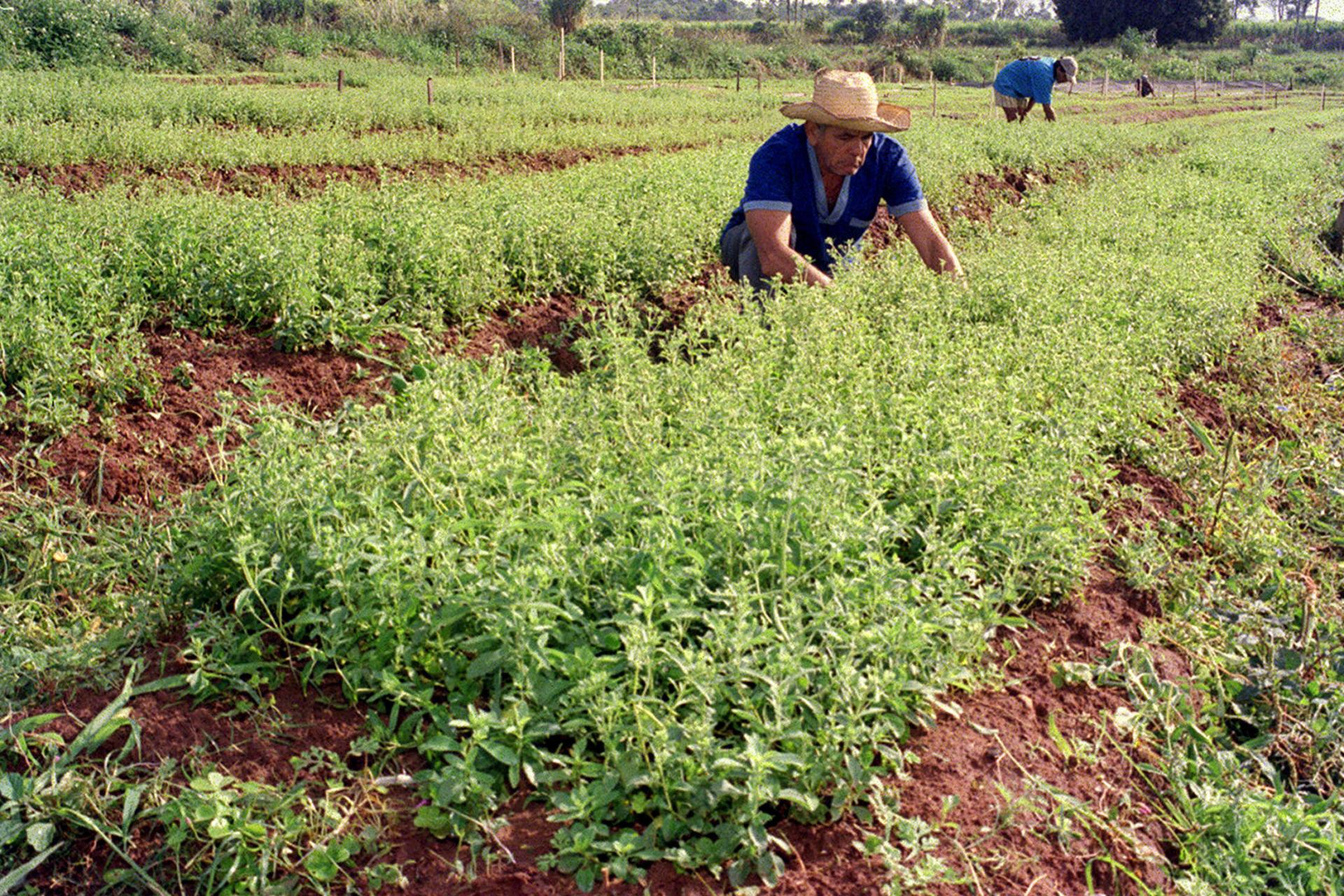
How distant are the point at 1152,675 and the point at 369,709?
219 cm

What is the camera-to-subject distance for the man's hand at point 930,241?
5.93 m

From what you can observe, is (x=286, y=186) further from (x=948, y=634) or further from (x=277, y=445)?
(x=948, y=634)

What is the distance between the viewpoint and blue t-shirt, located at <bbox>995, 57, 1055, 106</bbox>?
2064 cm

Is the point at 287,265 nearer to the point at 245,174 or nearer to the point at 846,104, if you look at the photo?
the point at 846,104

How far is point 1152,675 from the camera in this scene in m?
3.16

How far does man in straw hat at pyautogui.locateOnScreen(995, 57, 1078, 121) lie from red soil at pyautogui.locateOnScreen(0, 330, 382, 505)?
58.4 ft

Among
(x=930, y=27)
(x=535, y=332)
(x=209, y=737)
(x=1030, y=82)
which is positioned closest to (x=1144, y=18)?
(x=930, y=27)

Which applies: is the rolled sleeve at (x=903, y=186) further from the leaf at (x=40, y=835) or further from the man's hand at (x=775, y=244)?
the leaf at (x=40, y=835)

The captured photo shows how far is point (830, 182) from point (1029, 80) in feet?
57.1

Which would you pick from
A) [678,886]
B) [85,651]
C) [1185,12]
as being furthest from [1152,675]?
[1185,12]

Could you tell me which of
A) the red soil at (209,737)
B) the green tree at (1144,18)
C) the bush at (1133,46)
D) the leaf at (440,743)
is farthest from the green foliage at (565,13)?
the leaf at (440,743)

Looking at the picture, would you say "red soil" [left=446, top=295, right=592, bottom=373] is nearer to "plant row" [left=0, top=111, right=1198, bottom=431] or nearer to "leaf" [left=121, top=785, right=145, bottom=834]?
"plant row" [left=0, top=111, right=1198, bottom=431]

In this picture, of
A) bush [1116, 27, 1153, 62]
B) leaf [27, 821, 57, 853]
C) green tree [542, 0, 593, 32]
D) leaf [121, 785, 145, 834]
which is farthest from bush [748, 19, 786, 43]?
leaf [27, 821, 57, 853]

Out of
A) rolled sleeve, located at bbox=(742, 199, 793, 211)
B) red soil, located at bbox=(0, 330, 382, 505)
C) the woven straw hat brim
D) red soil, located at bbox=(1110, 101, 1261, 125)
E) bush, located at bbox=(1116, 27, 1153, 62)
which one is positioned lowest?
red soil, located at bbox=(0, 330, 382, 505)
